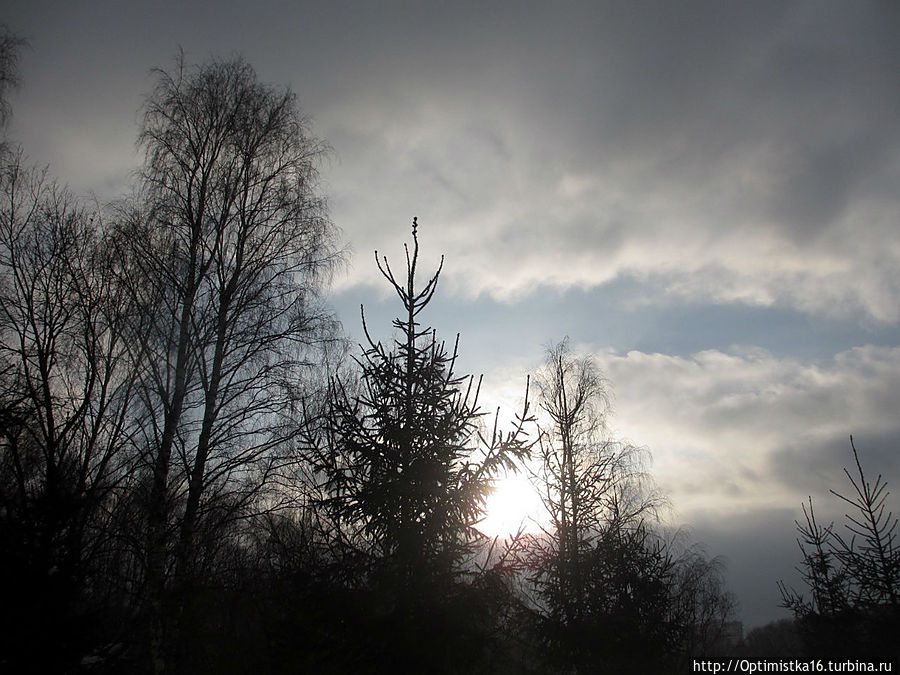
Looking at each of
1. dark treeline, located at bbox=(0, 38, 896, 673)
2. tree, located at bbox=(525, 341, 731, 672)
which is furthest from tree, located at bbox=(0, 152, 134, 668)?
tree, located at bbox=(525, 341, 731, 672)

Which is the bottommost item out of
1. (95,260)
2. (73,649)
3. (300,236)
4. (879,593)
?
(879,593)

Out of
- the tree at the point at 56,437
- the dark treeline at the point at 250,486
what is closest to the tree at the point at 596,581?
the dark treeline at the point at 250,486

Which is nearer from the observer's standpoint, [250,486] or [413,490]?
[413,490]

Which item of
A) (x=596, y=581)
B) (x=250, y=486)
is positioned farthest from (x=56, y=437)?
(x=596, y=581)

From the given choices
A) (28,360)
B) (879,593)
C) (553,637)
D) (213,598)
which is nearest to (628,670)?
(553,637)

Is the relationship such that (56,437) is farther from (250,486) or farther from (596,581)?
(596,581)

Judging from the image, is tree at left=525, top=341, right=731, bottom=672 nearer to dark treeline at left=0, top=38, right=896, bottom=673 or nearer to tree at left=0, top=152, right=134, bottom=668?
dark treeline at left=0, top=38, right=896, bottom=673

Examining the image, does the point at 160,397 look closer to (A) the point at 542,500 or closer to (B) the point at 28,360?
(B) the point at 28,360

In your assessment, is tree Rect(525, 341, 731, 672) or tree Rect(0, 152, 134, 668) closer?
tree Rect(0, 152, 134, 668)

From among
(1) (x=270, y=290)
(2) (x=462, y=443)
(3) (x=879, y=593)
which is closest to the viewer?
(2) (x=462, y=443)

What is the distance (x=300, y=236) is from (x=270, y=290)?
1.54 meters

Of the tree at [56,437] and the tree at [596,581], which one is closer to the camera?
the tree at [56,437]

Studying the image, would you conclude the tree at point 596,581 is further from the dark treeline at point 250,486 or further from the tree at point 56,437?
the tree at point 56,437

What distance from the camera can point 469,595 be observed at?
16.9ft
